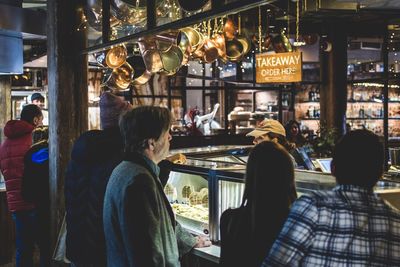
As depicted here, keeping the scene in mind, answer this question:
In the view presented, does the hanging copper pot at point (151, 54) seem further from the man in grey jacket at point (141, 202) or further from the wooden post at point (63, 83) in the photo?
the man in grey jacket at point (141, 202)

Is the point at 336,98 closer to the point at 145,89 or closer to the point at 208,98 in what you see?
the point at 208,98

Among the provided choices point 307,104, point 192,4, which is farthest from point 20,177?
point 307,104

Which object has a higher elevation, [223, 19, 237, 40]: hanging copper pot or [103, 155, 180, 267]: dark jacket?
[223, 19, 237, 40]: hanging copper pot

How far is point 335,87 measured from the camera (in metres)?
12.8

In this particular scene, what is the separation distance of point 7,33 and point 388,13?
643 cm

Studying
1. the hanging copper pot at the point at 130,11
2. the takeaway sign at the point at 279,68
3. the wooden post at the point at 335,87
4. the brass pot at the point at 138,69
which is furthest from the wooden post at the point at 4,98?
the wooden post at the point at 335,87

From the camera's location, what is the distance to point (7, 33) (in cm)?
733

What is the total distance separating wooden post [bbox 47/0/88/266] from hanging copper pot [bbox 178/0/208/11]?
66.7 inches

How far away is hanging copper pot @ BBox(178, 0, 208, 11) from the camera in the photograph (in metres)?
3.88

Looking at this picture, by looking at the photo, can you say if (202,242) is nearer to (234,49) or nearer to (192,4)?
(192,4)

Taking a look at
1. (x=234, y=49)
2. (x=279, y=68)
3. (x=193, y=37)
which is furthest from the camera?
(x=279, y=68)

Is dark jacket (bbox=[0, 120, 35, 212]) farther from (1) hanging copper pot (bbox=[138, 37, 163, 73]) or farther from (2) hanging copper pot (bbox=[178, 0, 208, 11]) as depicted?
(2) hanging copper pot (bbox=[178, 0, 208, 11])

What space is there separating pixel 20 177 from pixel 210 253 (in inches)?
117

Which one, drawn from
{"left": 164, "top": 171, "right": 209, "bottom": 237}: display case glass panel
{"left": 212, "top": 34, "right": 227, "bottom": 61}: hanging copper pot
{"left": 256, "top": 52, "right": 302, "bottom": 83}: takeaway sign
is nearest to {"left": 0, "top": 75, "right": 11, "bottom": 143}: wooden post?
{"left": 212, "top": 34, "right": 227, "bottom": 61}: hanging copper pot
